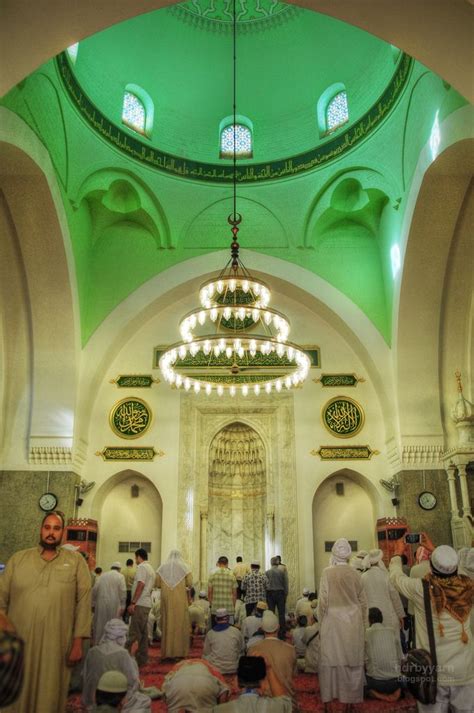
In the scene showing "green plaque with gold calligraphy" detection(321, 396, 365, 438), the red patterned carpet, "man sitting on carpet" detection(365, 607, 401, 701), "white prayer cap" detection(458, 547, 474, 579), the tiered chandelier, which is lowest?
the red patterned carpet

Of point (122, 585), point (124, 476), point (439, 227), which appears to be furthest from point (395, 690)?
point (124, 476)

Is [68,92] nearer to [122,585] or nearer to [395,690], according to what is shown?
[122,585]

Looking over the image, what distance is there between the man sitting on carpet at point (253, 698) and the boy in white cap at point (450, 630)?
0.68m

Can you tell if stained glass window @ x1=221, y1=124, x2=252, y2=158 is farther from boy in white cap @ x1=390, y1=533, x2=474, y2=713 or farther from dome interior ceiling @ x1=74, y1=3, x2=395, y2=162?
boy in white cap @ x1=390, y1=533, x2=474, y2=713

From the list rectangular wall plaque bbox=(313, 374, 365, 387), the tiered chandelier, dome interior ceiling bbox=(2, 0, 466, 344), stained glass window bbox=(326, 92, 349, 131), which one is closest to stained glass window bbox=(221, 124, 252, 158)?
dome interior ceiling bbox=(2, 0, 466, 344)

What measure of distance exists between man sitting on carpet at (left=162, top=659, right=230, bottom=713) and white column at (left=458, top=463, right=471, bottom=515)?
18.3 feet

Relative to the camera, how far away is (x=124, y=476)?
9141mm

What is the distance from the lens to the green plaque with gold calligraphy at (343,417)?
9.09 m

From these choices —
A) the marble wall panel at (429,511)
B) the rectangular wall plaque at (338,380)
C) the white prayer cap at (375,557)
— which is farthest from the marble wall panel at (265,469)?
the white prayer cap at (375,557)

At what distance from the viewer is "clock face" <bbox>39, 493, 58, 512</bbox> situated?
815cm

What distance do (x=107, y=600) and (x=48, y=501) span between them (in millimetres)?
4058

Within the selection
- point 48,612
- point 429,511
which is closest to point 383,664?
point 48,612

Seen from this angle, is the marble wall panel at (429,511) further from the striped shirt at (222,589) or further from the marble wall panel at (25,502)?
the marble wall panel at (25,502)

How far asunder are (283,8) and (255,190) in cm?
255
